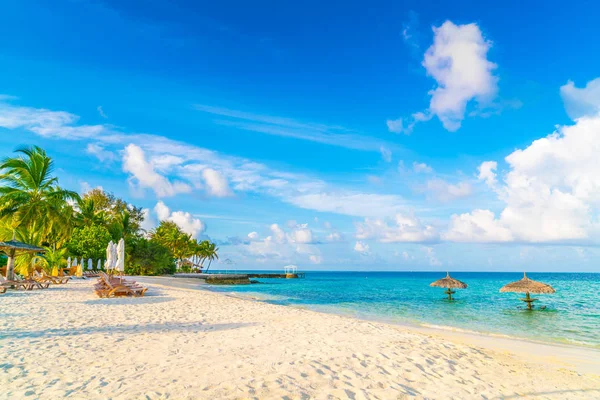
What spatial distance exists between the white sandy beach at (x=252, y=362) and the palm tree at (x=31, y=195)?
14122mm

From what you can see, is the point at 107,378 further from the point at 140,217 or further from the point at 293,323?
the point at 140,217

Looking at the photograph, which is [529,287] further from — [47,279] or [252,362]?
[47,279]

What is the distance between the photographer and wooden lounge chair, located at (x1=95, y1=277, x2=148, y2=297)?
1451cm

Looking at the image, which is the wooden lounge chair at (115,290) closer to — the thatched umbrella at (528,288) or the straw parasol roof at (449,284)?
the thatched umbrella at (528,288)

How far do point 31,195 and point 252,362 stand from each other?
911 inches

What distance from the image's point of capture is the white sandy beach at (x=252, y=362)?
4785 millimetres

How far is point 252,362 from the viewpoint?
602 centimetres

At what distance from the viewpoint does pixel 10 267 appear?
17.5 meters

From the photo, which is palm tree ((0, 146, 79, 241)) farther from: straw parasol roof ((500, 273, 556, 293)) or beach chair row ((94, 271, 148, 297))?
straw parasol roof ((500, 273, 556, 293))

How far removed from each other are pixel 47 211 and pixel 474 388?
2514 centimetres

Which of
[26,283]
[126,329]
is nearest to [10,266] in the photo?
[26,283]

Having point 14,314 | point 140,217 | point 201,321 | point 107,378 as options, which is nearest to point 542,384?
point 107,378

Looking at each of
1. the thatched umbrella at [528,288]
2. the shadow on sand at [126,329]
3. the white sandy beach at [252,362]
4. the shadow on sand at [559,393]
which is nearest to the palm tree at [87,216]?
the white sandy beach at [252,362]

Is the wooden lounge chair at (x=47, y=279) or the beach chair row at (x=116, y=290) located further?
the wooden lounge chair at (x=47, y=279)
